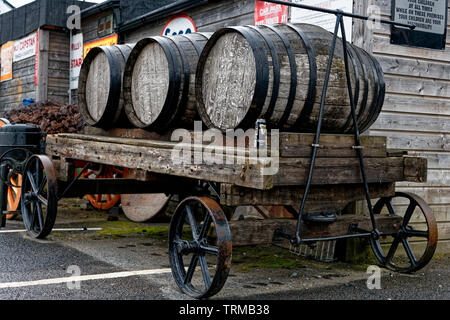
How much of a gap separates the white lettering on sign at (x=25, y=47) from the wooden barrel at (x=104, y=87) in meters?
7.62

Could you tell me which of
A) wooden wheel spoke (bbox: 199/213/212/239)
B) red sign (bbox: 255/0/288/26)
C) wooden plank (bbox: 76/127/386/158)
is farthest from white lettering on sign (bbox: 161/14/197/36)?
wooden wheel spoke (bbox: 199/213/212/239)

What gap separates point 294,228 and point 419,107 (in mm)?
2559

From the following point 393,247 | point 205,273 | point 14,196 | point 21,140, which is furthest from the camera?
point 14,196

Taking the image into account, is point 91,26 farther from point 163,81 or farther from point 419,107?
point 419,107

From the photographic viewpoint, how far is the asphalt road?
4141 millimetres

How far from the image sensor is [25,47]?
45.4 feet

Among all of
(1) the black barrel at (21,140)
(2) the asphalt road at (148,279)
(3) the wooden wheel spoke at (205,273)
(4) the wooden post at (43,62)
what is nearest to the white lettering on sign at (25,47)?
(4) the wooden post at (43,62)

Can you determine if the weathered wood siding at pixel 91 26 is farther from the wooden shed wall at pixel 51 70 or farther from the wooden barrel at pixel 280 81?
the wooden barrel at pixel 280 81

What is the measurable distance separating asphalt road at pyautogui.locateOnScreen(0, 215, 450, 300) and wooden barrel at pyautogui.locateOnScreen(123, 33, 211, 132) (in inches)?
50.7

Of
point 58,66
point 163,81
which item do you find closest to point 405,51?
point 163,81
